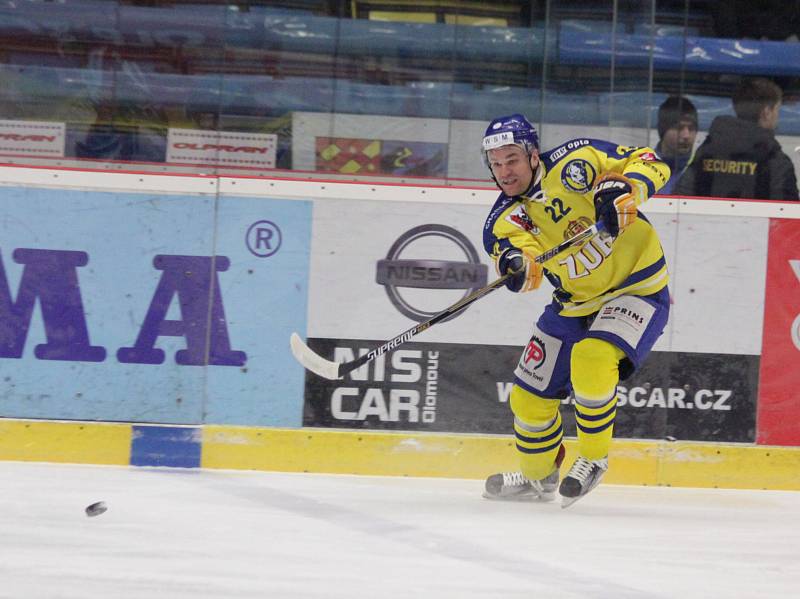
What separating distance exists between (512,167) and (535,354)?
22.2 inches

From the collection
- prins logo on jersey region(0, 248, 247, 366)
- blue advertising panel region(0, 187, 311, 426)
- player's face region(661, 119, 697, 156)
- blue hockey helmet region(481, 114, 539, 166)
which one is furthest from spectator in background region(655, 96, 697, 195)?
prins logo on jersey region(0, 248, 247, 366)

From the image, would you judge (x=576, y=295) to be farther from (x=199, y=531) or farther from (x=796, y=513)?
(x=199, y=531)

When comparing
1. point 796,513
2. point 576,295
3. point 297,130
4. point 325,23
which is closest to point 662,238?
point 576,295

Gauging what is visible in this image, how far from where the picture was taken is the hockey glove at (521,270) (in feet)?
9.70

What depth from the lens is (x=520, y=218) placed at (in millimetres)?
3107

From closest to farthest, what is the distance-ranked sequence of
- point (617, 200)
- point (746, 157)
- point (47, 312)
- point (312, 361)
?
point (617, 200) < point (312, 361) < point (47, 312) < point (746, 157)

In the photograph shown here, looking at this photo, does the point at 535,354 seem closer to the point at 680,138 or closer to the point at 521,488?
the point at 521,488

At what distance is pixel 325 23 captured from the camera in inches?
173

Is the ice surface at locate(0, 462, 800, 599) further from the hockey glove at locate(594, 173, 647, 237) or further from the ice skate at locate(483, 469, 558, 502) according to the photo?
the hockey glove at locate(594, 173, 647, 237)

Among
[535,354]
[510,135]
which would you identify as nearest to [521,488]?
[535,354]

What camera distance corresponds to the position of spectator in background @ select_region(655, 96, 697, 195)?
3.98 m

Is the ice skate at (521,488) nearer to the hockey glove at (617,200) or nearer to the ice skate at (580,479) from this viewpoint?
the ice skate at (580,479)

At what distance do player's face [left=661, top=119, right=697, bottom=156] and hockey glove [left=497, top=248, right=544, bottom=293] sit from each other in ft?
4.15

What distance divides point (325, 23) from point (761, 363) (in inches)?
84.3
